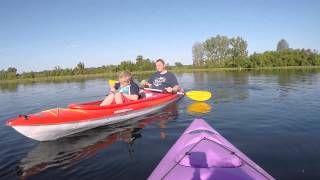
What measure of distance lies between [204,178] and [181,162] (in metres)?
0.57

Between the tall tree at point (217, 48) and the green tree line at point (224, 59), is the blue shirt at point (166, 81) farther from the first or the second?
the tall tree at point (217, 48)

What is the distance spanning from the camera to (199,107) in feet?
37.2

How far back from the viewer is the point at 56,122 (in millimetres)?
6867

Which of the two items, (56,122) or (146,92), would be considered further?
(146,92)

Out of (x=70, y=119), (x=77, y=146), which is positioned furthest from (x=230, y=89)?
(x=77, y=146)

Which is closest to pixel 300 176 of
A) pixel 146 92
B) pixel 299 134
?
pixel 299 134


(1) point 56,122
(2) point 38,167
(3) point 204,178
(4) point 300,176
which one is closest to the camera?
(3) point 204,178

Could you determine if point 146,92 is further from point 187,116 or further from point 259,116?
point 259,116

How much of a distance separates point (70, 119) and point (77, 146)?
799 mm

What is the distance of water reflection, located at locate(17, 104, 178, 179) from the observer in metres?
5.65

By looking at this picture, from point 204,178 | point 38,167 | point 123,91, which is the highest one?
point 123,91

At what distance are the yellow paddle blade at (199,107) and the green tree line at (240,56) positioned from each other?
2092 inches

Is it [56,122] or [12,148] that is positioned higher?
[56,122]

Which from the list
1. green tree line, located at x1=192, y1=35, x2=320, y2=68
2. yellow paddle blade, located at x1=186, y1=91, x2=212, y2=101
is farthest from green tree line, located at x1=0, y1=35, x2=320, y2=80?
yellow paddle blade, located at x1=186, y1=91, x2=212, y2=101
